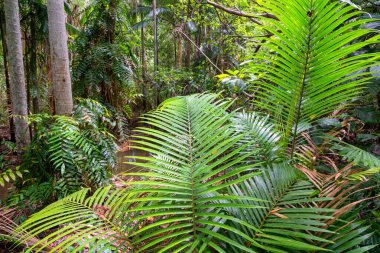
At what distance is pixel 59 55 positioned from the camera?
254 centimetres

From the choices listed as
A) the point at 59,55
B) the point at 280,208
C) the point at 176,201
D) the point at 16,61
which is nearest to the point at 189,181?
the point at 176,201

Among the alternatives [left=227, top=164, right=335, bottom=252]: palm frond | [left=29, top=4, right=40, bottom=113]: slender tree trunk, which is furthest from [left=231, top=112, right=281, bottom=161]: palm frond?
[left=29, top=4, right=40, bottom=113]: slender tree trunk

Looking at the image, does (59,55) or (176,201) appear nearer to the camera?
(176,201)

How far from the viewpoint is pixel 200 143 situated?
956mm

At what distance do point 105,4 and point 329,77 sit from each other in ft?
13.8

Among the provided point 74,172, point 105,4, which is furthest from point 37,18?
point 74,172

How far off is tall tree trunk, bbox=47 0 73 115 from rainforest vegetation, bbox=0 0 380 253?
0.01 metres

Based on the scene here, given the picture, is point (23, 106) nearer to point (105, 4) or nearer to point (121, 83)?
point (121, 83)

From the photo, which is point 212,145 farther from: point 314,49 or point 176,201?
point 314,49

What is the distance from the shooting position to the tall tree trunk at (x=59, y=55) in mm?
2465

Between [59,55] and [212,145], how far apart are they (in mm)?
2301

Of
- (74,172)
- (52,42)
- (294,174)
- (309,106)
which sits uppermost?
(52,42)

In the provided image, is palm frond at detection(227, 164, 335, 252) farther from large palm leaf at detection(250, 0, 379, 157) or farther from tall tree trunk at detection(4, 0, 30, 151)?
tall tree trunk at detection(4, 0, 30, 151)

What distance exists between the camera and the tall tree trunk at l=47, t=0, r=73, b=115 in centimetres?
246
